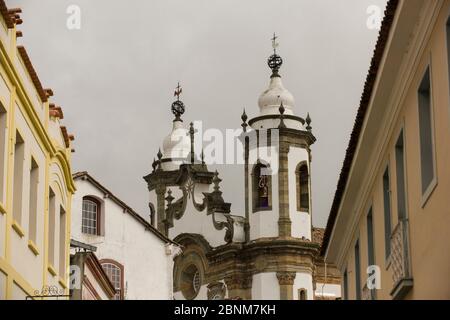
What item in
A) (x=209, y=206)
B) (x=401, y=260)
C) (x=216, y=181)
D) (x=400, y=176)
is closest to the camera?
(x=401, y=260)

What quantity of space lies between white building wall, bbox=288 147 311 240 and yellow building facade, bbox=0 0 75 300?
34.6 metres

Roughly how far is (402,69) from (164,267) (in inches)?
1017

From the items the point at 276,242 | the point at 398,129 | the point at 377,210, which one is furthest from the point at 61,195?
the point at 276,242

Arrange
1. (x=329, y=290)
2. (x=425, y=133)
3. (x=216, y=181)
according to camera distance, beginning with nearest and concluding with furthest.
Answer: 1. (x=425, y=133)
2. (x=329, y=290)
3. (x=216, y=181)

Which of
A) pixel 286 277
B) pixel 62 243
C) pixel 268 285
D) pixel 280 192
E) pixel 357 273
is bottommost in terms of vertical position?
pixel 357 273

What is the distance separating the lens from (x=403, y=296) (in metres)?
17.5

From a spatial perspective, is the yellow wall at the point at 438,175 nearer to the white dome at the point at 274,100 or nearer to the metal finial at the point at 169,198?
the white dome at the point at 274,100

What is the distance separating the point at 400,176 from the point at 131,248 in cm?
2308

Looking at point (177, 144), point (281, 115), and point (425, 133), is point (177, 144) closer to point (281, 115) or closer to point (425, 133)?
point (281, 115)

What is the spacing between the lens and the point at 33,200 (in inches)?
837

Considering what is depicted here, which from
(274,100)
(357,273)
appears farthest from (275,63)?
(357,273)

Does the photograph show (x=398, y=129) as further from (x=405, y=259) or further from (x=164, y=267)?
(x=164, y=267)

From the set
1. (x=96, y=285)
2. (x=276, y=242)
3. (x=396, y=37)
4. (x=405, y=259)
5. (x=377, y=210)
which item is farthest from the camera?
(x=276, y=242)
